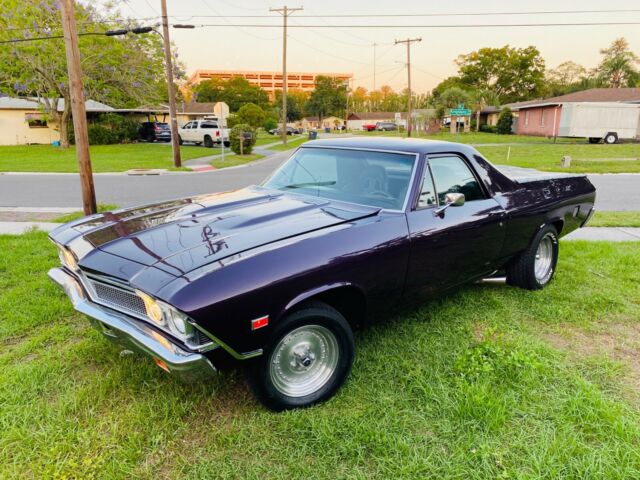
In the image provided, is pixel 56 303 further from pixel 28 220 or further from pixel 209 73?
pixel 209 73

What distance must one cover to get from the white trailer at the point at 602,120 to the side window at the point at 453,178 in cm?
3317

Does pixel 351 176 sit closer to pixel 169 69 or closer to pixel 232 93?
pixel 169 69

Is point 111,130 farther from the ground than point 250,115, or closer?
closer

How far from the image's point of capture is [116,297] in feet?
8.54

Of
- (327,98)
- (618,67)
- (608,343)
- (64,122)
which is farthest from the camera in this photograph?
(327,98)

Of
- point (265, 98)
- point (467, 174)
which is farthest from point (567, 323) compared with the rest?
point (265, 98)

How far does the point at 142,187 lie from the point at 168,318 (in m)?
11.8

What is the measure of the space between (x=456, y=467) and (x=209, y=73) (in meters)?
156

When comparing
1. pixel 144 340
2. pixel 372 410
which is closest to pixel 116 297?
pixel 144 340

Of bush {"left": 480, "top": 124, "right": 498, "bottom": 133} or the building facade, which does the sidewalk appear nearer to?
bush {"left": 480, "top": 124, "right": 498, "bottom": 133}

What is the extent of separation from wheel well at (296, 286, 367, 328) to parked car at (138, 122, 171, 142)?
1376 inches

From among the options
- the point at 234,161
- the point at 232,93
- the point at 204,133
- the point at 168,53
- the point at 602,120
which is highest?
the point at 232,93

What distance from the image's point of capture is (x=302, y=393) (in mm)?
2791

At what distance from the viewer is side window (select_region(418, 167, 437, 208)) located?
3.35 meters
